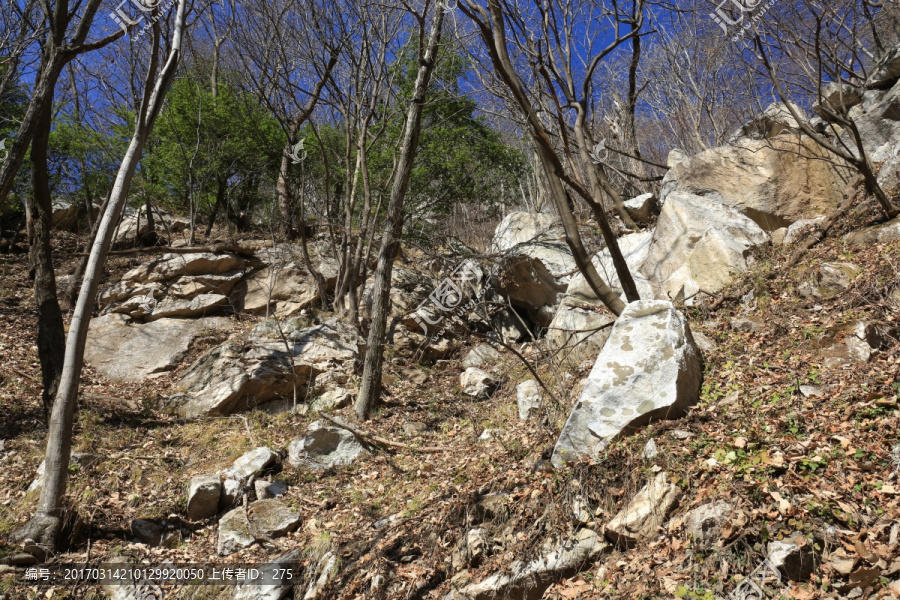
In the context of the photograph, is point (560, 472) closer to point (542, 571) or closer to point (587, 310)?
point (542, 571)

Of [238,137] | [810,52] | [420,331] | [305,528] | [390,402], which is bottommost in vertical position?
[305,528]

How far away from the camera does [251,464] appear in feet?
18.5

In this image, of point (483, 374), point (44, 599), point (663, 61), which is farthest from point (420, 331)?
point (663, 61)

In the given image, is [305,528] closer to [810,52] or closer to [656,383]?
[656,383]

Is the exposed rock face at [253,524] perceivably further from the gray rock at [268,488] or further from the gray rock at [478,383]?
the gray rock at [478,383]

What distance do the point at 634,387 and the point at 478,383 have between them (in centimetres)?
365

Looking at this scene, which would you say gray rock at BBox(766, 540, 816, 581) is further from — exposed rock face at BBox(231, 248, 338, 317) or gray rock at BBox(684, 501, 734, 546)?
exposed rock face at BBox(231, 248, 338, 317)

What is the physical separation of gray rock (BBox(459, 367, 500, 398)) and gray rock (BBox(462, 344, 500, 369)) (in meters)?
0.59

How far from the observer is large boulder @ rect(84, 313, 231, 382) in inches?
318

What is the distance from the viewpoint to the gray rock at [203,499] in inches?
202

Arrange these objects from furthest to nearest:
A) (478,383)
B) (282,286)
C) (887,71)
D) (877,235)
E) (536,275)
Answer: (282,286) → (887,71) → (536,275) → (478,383) → (877,235)

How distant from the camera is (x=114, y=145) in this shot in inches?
456

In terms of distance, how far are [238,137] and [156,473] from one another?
329 inches

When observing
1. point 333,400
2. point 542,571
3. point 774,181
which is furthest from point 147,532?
point 774,181
